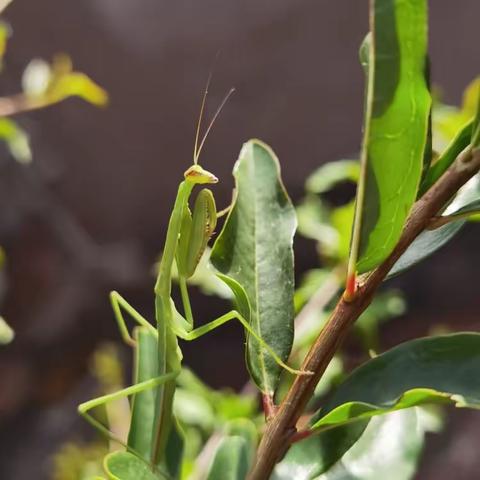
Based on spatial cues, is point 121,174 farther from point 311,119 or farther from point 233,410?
point 233,410

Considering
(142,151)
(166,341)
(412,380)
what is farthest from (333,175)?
(142,151)

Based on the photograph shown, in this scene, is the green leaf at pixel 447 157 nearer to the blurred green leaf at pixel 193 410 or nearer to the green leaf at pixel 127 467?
the green leaf at pixel 127 467

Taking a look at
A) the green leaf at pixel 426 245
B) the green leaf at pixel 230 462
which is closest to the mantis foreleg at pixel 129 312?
the green leaf at pixel 230 462

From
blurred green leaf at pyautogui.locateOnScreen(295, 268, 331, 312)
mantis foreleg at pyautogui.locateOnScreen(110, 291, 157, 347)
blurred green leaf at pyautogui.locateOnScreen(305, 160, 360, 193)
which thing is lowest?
blurred green leaf at pyautogui.locateOnScreen(295, 268, 331, 312)

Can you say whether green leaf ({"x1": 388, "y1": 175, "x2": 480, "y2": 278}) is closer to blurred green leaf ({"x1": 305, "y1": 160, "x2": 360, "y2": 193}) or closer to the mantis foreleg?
the mantis foreleg

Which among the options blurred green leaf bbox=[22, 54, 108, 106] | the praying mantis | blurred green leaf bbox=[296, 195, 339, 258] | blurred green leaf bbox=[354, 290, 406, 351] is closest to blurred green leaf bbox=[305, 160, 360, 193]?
blurred green leaf bbox=[296, 195, 339, 258]
